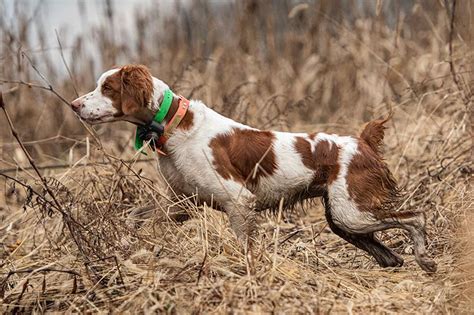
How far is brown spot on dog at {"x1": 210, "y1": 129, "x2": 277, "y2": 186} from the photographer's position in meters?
4.69

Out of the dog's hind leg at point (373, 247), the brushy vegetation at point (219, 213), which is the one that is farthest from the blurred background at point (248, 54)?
the dog's hind leg at point (373, 247)

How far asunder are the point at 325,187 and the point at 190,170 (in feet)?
2.33

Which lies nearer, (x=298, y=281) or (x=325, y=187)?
(x=298, y=281)

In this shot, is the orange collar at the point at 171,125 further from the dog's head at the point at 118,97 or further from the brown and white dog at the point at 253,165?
the dog's head at the point at 118,97

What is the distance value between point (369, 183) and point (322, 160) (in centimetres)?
27

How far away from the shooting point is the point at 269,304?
377 centimetres

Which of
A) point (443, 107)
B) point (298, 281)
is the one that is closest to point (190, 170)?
point (298, 281)

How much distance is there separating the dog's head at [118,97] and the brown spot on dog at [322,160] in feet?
2.76

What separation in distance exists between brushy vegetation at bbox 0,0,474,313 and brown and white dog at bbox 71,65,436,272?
0.17 m

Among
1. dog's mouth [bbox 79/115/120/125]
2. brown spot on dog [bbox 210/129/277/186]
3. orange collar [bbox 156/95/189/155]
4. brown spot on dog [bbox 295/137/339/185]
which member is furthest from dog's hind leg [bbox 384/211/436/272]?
dog's mouth [bbox 79/115/120/125]

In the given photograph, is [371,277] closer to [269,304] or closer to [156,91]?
[269,304]

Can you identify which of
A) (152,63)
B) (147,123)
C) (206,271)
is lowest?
(152,63)

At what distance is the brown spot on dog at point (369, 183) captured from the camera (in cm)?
471

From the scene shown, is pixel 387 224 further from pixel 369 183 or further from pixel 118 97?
pixel 118 97
